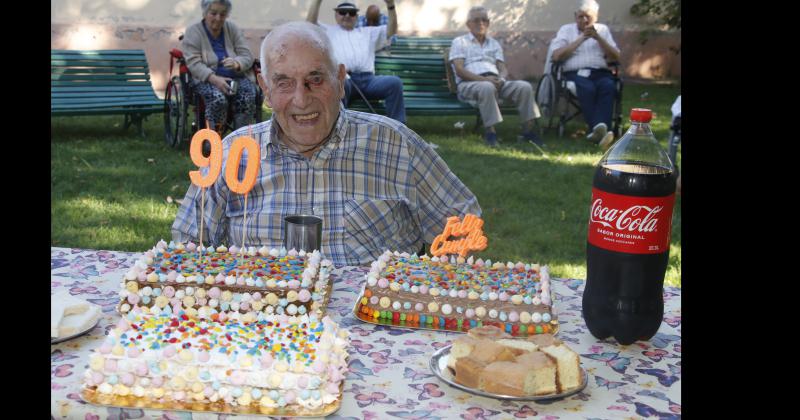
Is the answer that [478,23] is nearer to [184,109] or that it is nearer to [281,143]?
[184,109]

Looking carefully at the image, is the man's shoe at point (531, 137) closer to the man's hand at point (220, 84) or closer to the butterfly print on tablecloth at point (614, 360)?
the man's hand at point (220, 84)

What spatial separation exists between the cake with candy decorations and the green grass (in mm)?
3192

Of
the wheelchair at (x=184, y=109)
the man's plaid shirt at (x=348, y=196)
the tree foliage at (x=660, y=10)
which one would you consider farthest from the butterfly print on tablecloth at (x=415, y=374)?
the tree foliage at (x=660, y=10)

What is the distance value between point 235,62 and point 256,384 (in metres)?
7.48

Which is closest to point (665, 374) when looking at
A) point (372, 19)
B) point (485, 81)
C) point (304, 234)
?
point (304, 234)

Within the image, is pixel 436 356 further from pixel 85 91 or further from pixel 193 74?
pixel 85 91

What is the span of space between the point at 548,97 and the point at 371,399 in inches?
360

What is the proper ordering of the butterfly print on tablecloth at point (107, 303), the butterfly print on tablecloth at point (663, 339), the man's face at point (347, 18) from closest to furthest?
the butterfly print on tablecloth at point (663, 339) → the butterfly print on tablecloth at point (107, 303) → the man's face at point (347, 18)

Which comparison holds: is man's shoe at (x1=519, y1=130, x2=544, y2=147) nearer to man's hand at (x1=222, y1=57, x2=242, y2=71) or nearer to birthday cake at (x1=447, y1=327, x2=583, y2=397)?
man's hand at (x1=222, y1=57, x2=242, y2=71)

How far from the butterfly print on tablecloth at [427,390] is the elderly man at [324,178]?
1.22 metres

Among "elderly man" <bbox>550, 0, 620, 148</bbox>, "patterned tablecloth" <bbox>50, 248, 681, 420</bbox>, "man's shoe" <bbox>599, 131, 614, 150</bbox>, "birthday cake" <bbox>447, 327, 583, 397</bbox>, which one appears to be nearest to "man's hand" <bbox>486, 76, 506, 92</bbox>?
"elderly man" <bbox>550, 0, 620, 148</bbox>

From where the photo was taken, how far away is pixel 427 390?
5.81ft

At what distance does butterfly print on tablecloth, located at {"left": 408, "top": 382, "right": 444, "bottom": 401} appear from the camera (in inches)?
68.7

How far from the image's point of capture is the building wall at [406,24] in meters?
12.5
